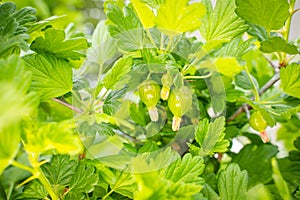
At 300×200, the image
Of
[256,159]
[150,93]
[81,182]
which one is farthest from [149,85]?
[256,159]

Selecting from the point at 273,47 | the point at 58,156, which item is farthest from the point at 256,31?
the point at 58,156

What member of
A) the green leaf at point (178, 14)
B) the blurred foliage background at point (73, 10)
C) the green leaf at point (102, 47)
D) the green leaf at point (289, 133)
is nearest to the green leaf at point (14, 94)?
the green leaf at point (178, 14)

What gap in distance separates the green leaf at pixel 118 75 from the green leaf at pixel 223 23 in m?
0.10

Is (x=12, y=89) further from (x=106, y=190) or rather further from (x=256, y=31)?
(x=256, y=31)

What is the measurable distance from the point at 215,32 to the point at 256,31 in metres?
0.07

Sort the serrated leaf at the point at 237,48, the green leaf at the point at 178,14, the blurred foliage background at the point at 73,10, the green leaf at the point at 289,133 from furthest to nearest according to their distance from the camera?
the blurred foliage background at the point at 73,10
the green leaf at the point at 289,133
the serrated leaf at the point at 237,48
the green leaf at the point at 178,14

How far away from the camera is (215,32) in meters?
0.42

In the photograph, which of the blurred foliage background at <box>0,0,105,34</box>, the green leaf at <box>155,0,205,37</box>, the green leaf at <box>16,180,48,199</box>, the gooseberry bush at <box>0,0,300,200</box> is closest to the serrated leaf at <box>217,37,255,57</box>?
the gooseberry bush at <box>0,0,300,200</box>

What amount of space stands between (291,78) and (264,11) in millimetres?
77

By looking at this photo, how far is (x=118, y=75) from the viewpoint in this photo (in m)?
0.38

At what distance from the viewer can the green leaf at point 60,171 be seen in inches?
15.1

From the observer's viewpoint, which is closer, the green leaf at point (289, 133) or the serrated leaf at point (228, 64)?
the serrated leaf at point (228, 64)

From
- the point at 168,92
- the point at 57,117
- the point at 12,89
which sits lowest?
the point at 57,117

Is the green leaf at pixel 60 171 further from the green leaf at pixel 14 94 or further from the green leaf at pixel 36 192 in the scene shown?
the green leaf at pixel 14 94
